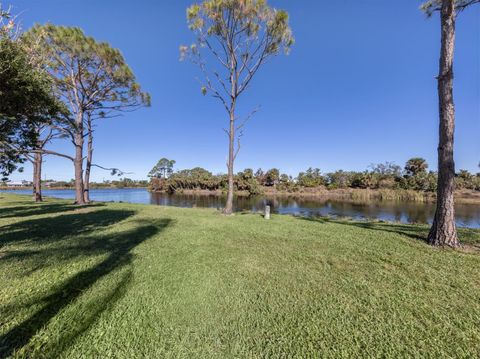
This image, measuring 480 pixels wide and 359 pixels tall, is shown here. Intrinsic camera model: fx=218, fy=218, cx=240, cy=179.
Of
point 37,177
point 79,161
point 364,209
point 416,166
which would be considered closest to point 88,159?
point 79,161

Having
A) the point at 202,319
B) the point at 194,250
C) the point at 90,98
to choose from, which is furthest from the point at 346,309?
the point at 90,98

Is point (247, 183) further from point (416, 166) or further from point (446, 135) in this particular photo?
point (446, 135)

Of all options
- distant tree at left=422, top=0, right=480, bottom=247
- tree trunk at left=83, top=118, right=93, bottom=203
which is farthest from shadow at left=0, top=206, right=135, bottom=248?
distant tree at left=422, top=0, right=480, bottom=247

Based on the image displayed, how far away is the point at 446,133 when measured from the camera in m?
5.23

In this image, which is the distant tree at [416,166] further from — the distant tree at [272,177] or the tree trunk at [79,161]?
the tree trunk at [79,161]

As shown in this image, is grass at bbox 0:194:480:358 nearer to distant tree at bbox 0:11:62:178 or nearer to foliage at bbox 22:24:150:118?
distant tree at bbox 0:11:62:178

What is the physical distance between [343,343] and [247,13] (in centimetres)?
1182

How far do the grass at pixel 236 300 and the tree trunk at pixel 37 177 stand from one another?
13892 millimetres

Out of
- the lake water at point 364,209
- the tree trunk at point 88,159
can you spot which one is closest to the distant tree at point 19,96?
the tree trunk at point 88,159

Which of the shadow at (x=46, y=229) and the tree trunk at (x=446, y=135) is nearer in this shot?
the tree trunk at (x=446, y=135)

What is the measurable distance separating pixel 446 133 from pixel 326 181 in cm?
5751

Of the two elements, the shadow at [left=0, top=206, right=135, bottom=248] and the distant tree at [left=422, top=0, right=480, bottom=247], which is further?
the shadow at [left=0, top=206, right=135, bottom=248]

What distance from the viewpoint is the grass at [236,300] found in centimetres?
209

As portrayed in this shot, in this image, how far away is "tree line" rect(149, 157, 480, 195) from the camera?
40219 mm
